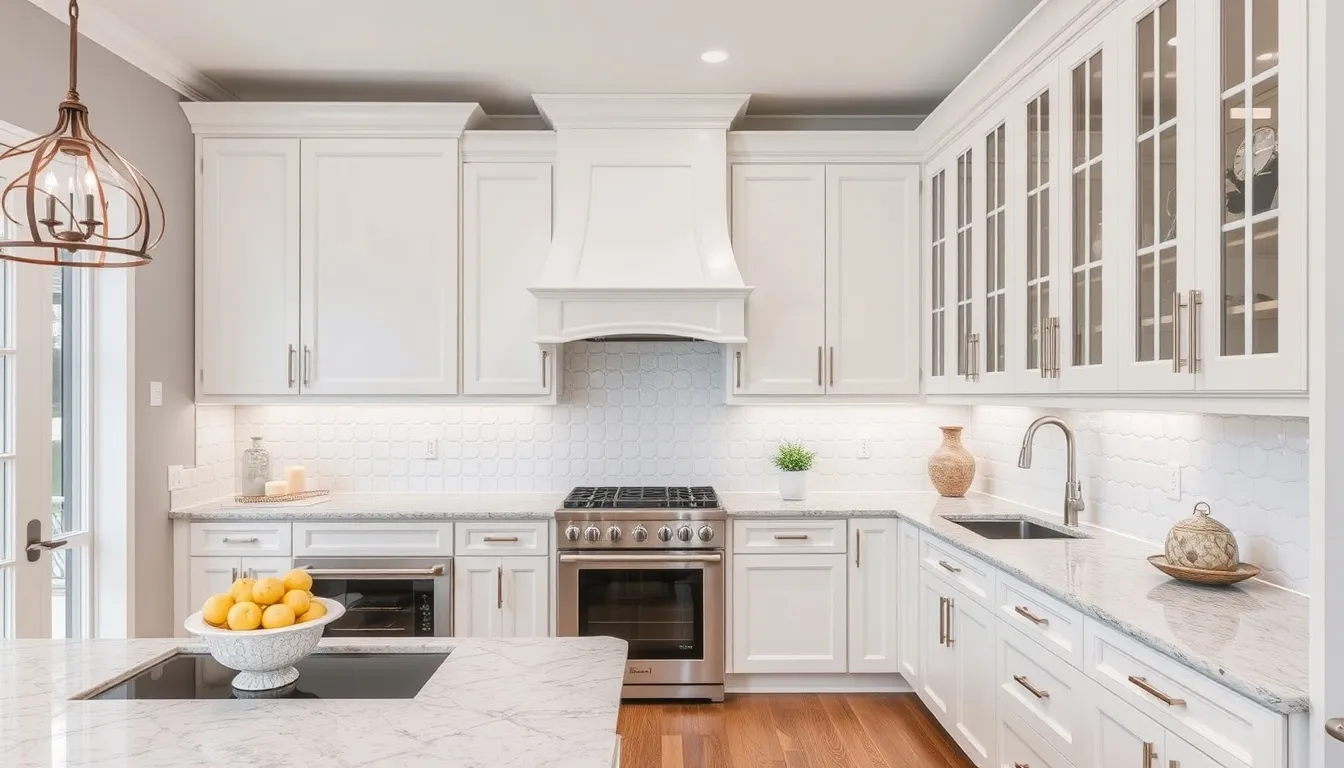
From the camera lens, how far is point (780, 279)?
381cm

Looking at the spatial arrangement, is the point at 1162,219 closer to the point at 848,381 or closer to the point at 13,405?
the point at 848,381

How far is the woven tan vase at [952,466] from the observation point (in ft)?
12.6

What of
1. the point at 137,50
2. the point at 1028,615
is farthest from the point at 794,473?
the point at 137,50

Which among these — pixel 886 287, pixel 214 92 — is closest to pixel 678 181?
pixel 886 287

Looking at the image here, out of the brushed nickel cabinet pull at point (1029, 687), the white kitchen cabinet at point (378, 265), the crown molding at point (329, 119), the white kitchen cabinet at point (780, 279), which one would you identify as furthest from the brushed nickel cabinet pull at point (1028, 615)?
the crown molding at point (329, 119)

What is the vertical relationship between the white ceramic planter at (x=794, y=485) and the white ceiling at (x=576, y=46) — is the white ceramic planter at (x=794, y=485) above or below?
below

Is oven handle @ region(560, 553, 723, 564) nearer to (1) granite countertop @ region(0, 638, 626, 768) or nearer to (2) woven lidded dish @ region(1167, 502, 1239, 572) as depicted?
(1) granite countertop @ region(0, 638, 626, 768)

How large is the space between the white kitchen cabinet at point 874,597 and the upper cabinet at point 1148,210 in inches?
31.7

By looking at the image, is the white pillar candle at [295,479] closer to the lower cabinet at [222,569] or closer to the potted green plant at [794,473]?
the lower cabinet at [222,569]

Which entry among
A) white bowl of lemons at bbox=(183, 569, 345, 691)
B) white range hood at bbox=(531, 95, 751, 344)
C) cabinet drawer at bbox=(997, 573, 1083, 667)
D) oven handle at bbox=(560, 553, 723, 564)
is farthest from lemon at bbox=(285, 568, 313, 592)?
white range hood at bbox=(531, 95, 751, 344)

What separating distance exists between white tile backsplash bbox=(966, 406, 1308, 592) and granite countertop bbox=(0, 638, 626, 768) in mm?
1765

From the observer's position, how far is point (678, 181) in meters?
3.71

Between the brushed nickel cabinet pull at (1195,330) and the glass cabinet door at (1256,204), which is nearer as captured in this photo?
the glass cabinet door at (1256,204)

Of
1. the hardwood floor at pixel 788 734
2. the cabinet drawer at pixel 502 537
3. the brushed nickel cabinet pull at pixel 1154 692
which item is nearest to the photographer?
the brushed nickel cabinet pull at pixel 1154 692
